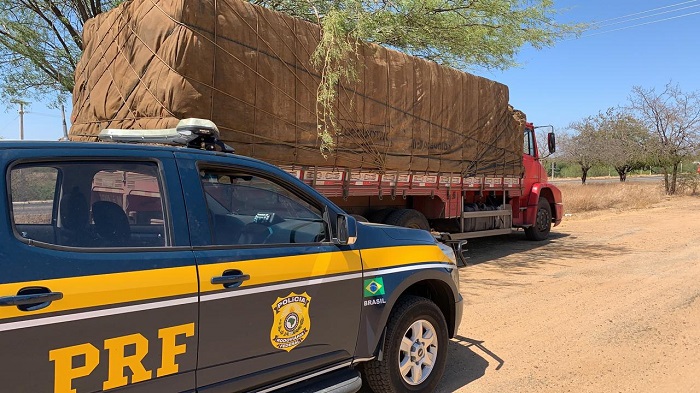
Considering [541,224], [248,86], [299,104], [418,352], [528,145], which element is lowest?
[418,352]

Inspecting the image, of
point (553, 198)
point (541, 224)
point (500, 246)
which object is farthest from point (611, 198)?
point (500, 246)

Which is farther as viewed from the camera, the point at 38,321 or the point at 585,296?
the point at 585,296

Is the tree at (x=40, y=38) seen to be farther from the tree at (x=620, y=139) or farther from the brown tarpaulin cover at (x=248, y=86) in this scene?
the tree at (x=620, y=139)

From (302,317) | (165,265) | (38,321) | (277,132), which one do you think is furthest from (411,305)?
(277,132)

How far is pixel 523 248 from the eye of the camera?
12.1m

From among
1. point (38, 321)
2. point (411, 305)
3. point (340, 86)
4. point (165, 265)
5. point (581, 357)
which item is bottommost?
point (581, 357)

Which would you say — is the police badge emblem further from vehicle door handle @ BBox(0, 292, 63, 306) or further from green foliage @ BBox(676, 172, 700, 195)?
green foliage @ BBox(676, 172, 700, 195)

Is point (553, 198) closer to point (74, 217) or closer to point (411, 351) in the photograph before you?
point (411, 351)

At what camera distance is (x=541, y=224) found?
43.5ft

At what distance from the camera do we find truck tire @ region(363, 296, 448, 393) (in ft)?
11.7

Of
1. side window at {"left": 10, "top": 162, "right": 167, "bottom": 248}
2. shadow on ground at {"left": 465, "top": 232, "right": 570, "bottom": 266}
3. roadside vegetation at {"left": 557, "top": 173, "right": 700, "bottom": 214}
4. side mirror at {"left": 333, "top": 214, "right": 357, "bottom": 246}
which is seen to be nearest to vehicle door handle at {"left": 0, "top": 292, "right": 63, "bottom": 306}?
side window at {"left": 10, "top": 162, "right": 167, "bottom": 248}

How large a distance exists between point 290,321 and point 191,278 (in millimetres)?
686

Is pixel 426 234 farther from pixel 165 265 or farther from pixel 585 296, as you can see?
pixel 585 296

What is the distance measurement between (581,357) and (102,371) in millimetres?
4108
